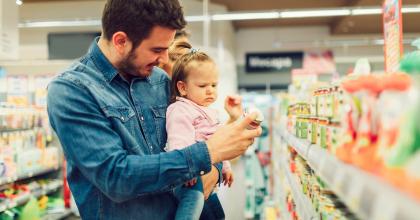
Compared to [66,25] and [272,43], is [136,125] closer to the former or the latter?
[66,25]

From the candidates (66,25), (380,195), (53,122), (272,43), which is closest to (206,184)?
(53,122)

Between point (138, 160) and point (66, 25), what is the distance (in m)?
12.0

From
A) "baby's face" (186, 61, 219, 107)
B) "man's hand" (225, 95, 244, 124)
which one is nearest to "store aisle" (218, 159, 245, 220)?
"baby's face" (186, 61, 219, 107)

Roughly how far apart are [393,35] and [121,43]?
145 centimetres

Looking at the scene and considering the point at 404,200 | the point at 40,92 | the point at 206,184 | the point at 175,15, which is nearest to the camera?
the point at 404,200

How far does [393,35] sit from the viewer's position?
8.36 ft

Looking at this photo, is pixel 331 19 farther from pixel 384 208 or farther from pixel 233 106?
pixel 384 208

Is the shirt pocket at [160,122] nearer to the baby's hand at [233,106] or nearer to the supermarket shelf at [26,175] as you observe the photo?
the baby's hand at [233,106]

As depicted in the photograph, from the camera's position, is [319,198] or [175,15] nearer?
[175,15]

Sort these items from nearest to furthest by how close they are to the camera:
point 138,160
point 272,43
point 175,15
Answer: point 138,160 → point 175,15 → point 272,43

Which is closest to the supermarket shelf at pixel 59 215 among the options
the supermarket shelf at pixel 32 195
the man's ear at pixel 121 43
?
the supermarket shelf at pixel 32 195

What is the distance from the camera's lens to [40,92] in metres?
9.00

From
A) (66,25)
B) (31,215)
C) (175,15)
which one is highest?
(66,25)

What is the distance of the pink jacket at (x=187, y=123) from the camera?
2.04m
